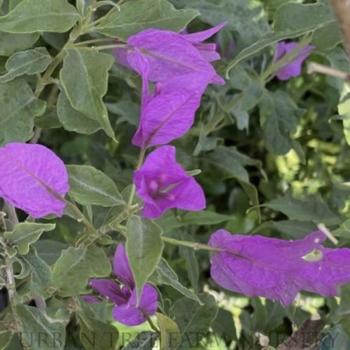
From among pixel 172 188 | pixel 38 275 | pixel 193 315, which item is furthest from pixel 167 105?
pixel 193 315

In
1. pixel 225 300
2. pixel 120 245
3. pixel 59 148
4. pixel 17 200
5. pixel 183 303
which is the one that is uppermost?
pixel 17 200

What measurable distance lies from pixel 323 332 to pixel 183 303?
0.43 feet

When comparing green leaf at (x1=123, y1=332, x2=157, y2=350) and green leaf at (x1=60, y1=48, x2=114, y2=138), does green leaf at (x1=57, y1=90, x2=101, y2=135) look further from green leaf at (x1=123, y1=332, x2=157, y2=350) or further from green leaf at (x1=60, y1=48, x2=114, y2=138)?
green leaf at (x1=123, y1=332, x2=157, y2=350)

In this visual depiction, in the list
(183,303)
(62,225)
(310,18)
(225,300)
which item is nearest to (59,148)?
(62,225)

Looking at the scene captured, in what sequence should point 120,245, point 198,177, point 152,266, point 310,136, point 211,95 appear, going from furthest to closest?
point 310,136 < point 198,177 < point 211,95 < point 120,245 < point 152,266

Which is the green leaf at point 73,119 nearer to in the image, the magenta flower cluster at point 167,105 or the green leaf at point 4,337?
the magenta flower cluster at point 167,105

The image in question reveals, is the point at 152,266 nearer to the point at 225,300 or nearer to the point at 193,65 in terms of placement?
the point at 193,65

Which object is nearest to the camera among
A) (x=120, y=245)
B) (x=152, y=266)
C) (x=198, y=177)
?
(x=152, y=266)

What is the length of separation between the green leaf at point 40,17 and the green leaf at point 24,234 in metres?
0.14

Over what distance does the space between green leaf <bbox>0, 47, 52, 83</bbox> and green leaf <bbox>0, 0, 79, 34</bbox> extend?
0.04 metres

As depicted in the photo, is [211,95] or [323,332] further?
[211,95]

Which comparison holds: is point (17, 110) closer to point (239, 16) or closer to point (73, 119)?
point (73, 119)

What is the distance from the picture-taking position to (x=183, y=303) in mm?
740

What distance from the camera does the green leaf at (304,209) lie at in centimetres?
83
